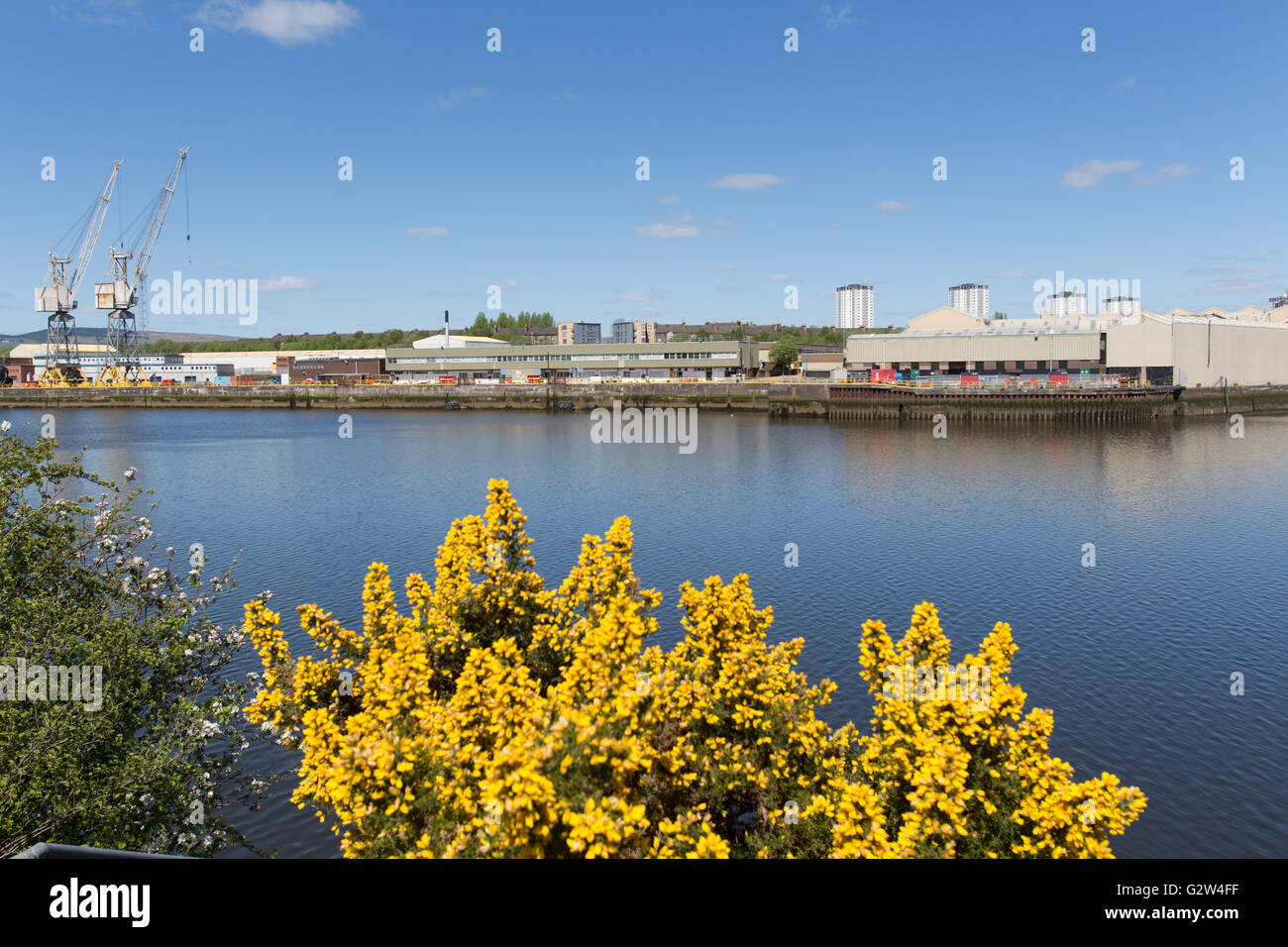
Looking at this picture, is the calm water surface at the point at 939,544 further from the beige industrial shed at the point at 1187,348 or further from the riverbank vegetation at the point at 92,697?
the beige industrial shed at the point at 1187,348

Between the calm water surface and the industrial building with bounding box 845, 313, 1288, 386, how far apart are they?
87.6 ft

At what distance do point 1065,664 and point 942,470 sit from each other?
45.1 meters

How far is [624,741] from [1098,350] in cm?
13661

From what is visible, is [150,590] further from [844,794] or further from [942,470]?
[942,470]

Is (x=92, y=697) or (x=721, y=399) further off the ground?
(x=721, y=399)

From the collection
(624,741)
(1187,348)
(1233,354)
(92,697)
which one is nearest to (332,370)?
(1187,348)

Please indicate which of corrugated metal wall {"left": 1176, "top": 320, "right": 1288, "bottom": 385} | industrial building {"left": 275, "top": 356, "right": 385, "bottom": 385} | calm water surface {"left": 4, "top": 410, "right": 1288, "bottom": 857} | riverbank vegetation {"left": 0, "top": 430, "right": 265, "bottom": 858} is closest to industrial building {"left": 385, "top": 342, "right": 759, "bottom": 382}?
industrial building {"left": 275, "top": 356, "right": 385, "bottom": 385}

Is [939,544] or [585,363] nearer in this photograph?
[939,544]

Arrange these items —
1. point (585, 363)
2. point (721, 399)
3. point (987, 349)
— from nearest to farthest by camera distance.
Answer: point (987, 349), point (721, 399), point (585, 363)

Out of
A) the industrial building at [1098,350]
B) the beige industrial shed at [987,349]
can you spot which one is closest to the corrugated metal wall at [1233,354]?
the industrial building at [1098,350]

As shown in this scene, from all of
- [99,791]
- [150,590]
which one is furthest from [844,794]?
[150,590]

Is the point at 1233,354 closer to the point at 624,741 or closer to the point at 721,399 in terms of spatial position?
the point at 721,399

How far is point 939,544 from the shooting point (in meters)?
42.9
